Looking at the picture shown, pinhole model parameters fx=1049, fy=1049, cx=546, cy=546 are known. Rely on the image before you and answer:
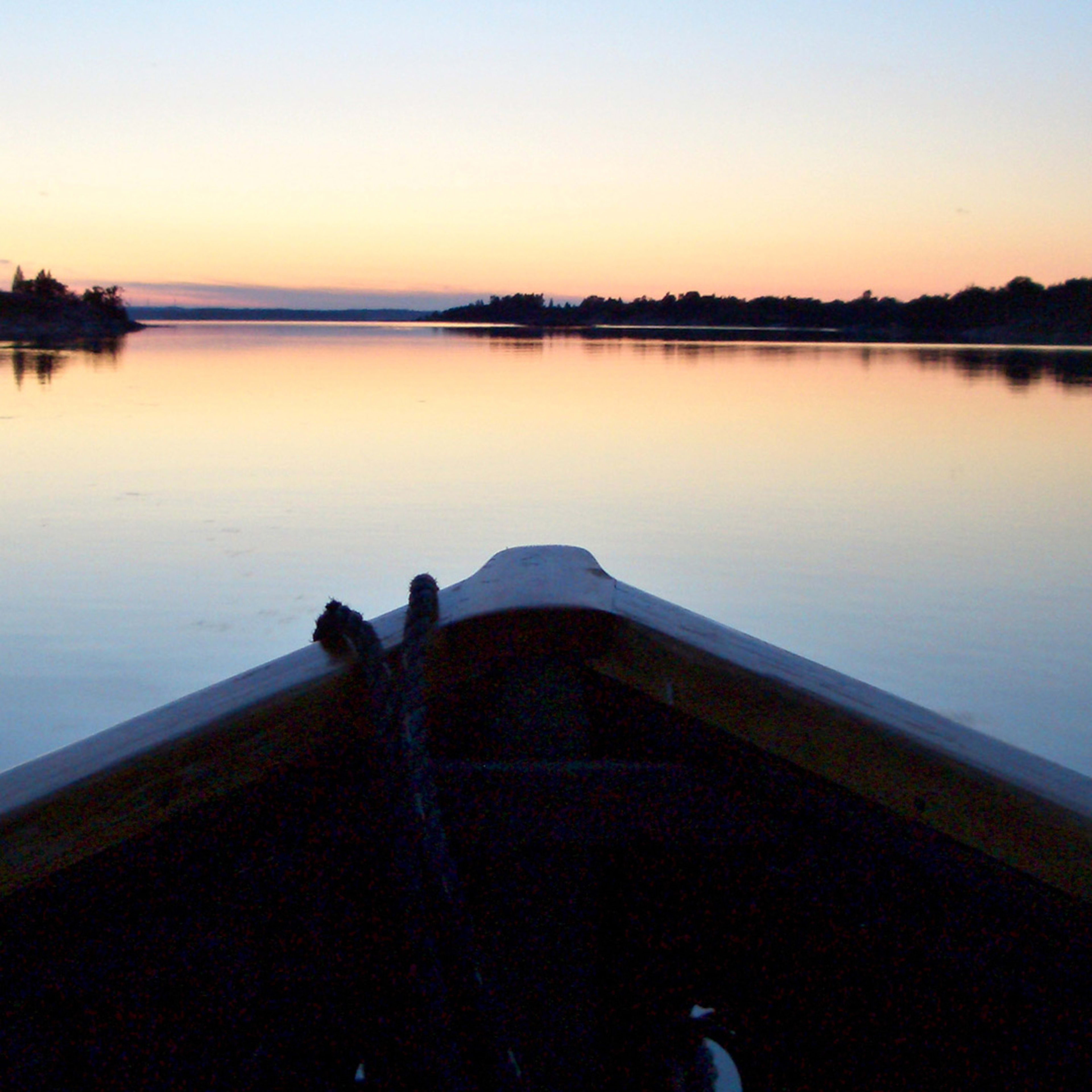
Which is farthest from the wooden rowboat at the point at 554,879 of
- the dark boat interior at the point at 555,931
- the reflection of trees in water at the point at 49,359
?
the reflection of trees in water at the point at 49,359

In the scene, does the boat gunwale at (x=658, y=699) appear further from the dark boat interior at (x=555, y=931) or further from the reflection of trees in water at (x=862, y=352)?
the reflection of trees in water at (x=862, y=352)

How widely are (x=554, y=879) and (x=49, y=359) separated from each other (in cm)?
3357

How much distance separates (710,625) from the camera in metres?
1.27

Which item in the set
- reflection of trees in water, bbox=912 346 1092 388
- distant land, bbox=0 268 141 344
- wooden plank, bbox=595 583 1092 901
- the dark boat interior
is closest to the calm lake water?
the dark boat interior

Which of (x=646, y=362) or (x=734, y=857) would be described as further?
(x=646, y=362)

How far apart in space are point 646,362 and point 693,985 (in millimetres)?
28466

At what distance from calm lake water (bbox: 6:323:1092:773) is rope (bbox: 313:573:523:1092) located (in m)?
3.33

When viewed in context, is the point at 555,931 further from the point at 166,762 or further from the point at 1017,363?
the point at 1017,363

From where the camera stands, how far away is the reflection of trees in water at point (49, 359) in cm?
2338

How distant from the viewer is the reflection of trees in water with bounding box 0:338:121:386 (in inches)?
920

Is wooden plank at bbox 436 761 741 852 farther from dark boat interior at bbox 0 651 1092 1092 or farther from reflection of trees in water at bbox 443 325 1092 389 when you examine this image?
reflection of trees in water at bbox 443 325 1092 389

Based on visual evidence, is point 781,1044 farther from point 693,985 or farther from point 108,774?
point 108,774

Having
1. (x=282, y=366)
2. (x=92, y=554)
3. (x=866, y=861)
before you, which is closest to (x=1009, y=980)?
(x=866, y=861)

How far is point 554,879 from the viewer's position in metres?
1.12
